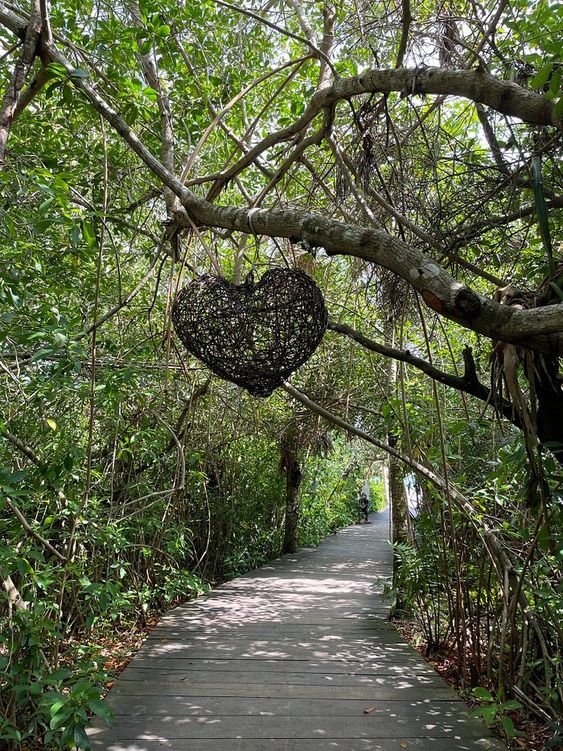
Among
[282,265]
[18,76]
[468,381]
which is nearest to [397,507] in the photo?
[282,265]

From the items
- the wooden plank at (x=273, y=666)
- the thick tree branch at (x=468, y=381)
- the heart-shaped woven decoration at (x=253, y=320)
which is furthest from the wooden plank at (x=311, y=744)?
the heart-shaped woven decoration at (x=253, y=320)

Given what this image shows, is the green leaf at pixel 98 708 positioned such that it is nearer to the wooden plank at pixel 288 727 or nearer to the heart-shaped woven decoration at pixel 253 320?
the wooden plank at pixel 288 727

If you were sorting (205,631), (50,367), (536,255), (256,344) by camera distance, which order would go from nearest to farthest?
(256,344)
(50,367)
(536,255)
(205,631)

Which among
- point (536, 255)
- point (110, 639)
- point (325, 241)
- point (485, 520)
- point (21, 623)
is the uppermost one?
point (536, 255)

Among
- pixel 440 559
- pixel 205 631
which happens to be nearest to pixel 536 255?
pixel 440 559

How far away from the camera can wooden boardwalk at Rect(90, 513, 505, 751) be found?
7.66ft

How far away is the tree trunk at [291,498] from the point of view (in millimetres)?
7309

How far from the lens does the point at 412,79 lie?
62.9 inches

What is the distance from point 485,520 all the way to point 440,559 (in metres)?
0.47

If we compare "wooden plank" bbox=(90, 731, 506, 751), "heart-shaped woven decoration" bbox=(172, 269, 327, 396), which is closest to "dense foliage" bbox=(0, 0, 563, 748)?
"heart-shaped woven decoration" bbox=(172, 269, 327, 396)

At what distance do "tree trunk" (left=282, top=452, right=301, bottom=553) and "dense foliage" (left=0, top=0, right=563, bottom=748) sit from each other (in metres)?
1.47

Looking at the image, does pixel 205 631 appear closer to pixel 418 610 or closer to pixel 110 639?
pixel 110 639

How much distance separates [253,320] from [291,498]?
6039 millimetres

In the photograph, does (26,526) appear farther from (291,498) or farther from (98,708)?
(291,498)
